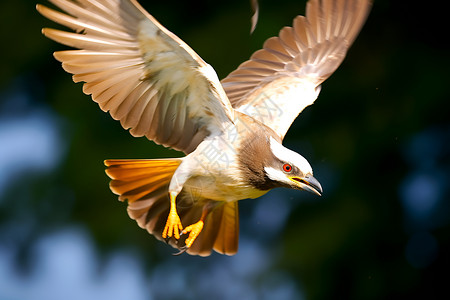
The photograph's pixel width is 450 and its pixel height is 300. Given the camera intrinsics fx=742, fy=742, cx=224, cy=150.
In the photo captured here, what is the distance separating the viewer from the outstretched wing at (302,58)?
4.51 metres

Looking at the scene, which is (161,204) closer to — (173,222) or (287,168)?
(173,222)

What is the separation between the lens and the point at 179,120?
3.88 meters

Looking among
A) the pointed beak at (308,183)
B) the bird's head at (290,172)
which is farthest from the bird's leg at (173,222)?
the pointed beak at (308,183)

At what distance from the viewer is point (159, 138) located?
3928mm

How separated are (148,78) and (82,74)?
12.8 inches

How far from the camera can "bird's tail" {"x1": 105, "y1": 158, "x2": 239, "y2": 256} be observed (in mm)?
3949

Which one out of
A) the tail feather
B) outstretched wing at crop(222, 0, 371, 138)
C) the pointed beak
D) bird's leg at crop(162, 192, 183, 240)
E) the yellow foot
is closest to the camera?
the pointed beak

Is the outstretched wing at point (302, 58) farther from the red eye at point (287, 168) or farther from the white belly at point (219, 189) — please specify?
the red eye at point (287, 168)

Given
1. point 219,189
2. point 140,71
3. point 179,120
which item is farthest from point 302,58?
point 140,71

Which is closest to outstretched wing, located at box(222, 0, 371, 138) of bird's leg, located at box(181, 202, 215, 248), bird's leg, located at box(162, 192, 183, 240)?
bird's leg, located at box(181, 202, 215, 248)

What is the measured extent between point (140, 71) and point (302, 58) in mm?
1579

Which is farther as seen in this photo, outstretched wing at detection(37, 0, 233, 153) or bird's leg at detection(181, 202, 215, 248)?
bird's leg at detection(181, 202, 215, 248)

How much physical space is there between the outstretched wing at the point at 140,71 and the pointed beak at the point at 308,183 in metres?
0.47

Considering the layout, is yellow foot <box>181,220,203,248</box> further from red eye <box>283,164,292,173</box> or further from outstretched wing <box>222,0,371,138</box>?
outstretched wing <box>222,0,371,138</box>
